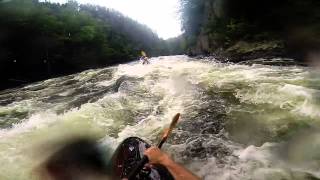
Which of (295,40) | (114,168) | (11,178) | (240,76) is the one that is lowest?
(11,178)

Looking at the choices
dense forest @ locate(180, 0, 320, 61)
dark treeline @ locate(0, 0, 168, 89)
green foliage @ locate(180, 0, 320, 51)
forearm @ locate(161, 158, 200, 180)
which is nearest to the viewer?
forearm @ locate(161, 158, 200, 180)

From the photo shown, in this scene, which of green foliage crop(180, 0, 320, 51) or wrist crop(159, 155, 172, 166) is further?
green foliage crop(180, 0, 320, 51)

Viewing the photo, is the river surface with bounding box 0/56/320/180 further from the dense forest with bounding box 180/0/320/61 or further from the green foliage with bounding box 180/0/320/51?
the green foliage with bounding box 180/0/320/51

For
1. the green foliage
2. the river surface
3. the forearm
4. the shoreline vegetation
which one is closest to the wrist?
the forearm

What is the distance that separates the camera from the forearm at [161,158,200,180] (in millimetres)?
3629

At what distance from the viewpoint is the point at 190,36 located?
37312 millimetres

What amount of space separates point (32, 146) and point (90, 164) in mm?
1795

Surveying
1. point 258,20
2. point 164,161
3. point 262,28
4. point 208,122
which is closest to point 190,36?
point 258,20

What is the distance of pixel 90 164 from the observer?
19.6 feet

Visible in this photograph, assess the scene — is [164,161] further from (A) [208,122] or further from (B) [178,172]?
(A) [208,122]

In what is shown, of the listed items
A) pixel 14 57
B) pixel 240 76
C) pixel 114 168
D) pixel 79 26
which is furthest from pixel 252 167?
pixel 79 26

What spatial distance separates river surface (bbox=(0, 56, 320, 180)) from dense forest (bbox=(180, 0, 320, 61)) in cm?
259

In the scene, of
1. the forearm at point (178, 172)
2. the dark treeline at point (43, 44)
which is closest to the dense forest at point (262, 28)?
the forearm at point (178, 172)

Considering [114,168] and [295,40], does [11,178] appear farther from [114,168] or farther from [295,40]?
[295,40]
